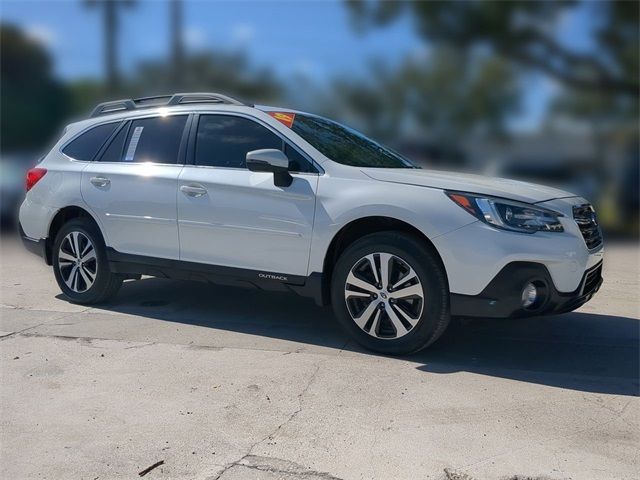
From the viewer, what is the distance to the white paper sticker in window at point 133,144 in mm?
5984

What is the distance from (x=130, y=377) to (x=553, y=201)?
3079mm

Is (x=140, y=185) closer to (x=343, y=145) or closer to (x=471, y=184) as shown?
(x=343, y=145)

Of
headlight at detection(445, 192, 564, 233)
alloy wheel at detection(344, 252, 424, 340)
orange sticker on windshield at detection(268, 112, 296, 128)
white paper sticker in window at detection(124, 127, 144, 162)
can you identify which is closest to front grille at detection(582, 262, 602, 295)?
headlight at detection(445, 192, 564, 233)

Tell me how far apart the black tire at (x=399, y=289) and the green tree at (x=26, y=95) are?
10.9 metres

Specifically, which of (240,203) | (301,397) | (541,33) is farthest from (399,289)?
(541,33)

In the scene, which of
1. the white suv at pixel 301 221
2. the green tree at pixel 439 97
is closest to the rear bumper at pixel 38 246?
the white suv at pixel 301 221

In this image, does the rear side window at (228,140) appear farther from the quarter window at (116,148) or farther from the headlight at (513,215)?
the headlight at (513,215)

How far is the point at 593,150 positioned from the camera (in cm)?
1636

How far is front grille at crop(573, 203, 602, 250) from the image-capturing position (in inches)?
184

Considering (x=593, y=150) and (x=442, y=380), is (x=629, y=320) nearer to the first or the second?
(x=442, y=380)

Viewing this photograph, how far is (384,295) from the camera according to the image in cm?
475

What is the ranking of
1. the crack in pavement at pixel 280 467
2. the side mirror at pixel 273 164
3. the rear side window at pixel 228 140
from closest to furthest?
the crack in pavement at pixel 280 467 < the side mirror at pixel 273 164 < the rear side window at pixel 228 140

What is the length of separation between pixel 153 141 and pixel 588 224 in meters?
3.61

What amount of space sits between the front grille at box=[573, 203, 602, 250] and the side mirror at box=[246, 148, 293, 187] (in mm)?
2062
